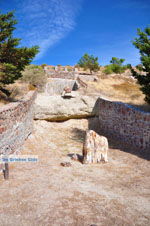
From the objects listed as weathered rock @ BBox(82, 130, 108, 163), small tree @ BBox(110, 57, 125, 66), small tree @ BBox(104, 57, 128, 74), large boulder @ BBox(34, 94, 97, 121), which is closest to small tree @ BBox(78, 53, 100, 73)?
small tree @ BBox(104, 57, 128, 74)

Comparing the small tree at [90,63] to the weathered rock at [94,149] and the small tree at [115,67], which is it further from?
the weathered rock at [94,149]

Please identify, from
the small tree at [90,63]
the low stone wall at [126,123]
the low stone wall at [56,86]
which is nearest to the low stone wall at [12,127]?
the low stone wall at [126,123]

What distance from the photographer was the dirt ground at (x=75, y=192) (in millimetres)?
3980

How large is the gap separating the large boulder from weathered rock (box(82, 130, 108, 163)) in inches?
247

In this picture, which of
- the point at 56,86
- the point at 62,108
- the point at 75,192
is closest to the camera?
the point at 75,192

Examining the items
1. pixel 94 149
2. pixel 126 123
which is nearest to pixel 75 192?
pixel 94 149

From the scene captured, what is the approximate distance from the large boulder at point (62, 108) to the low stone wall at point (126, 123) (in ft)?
4.20

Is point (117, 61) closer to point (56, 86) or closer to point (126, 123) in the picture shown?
point (56, 86)

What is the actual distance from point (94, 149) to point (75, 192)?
10.9 feet

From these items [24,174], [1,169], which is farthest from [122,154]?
[1,169]

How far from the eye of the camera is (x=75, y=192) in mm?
5172

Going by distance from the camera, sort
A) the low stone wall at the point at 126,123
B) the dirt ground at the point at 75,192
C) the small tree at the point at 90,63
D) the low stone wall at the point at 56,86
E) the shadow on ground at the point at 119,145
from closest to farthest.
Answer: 1. the dirt ground at the point at 75,192
2. the shadow on ground at the point at 119,145
3. the low stone wall at the point at 126,123
4. the low stone wall at the point at 56,86
5. the small tree at the point at 90,63

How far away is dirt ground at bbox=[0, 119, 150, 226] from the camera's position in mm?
3980

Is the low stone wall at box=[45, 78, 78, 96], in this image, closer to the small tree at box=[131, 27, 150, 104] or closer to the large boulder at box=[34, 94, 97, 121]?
the large boulder at box=[34, 94, 97, 121]
